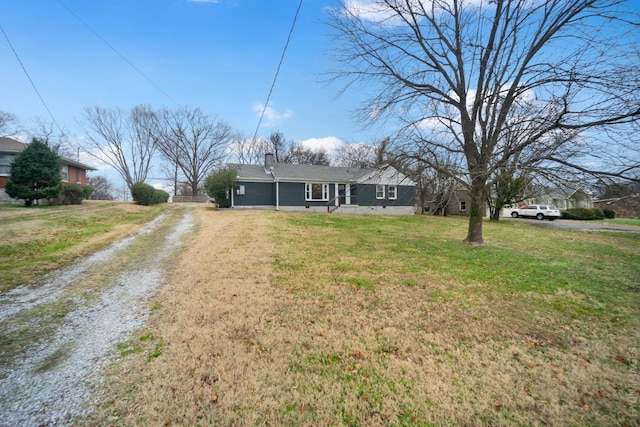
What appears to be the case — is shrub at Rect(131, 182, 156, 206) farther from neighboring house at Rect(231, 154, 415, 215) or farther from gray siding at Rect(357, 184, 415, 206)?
gray siding at Rect(357, 184, 415, 206)

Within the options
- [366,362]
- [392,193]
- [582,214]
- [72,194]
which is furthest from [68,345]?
[582,214]

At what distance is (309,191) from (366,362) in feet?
66.4

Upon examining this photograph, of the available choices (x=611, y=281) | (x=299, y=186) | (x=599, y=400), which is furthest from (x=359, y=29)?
(x=299, y=186)

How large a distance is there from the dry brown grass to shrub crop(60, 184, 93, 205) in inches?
799

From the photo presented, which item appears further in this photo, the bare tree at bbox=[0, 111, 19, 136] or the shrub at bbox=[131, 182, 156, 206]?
the bare tree at bbox=[0, 111, 19, 136]

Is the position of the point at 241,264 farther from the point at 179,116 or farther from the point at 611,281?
the point at 179,116

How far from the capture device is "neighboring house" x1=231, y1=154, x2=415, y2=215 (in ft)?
71.2

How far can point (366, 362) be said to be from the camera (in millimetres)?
2641

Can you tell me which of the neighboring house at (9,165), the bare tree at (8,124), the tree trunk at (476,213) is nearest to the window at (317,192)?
the tree trunk at (476,213)

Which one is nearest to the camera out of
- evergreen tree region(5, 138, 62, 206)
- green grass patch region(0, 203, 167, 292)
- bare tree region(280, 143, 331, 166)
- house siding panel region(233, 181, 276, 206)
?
green grass patch region(0, 203, 167, 292)

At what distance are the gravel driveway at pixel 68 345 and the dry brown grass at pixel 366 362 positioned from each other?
0.84ft

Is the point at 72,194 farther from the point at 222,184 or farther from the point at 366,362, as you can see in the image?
the point at 366,362

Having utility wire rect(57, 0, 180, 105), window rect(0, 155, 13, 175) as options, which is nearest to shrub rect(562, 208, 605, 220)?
utility wire rect(57, 0, 180, 105)

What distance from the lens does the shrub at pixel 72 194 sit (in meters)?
17.8
